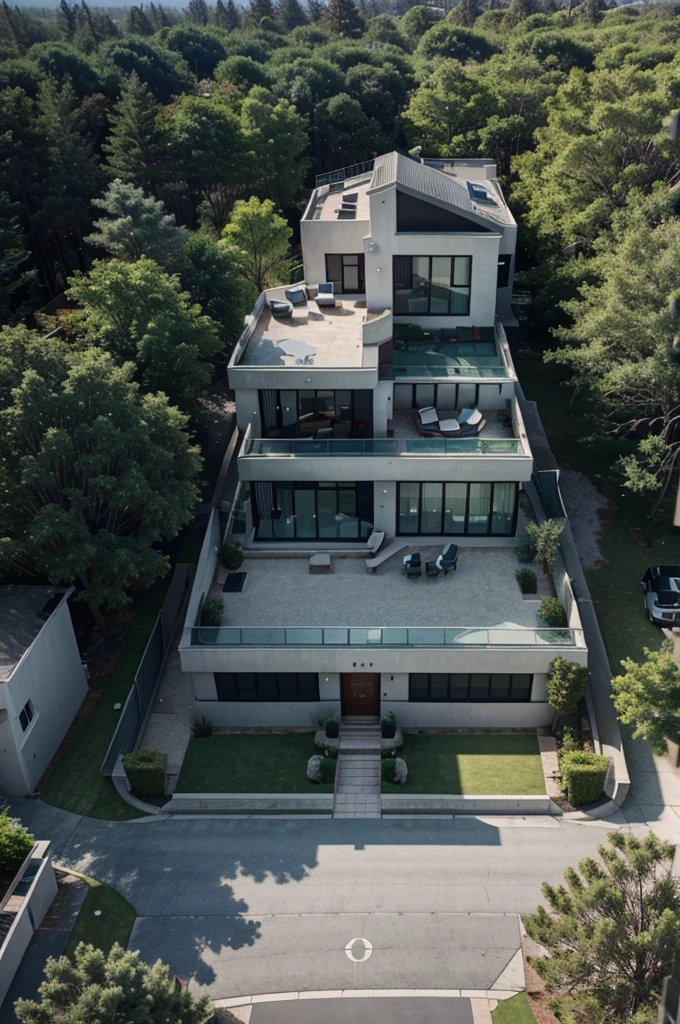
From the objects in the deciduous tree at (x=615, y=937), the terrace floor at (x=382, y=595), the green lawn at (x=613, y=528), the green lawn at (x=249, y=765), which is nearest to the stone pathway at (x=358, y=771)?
the green lawn at (x=249, y=765)

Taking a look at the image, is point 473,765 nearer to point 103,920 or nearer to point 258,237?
point 103,920

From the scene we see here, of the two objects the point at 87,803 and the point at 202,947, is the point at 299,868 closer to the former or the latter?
the point at 202,947

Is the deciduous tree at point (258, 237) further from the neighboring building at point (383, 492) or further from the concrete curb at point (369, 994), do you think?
the concrete curb at point (369, 994)

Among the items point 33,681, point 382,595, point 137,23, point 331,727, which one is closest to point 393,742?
point 331,727

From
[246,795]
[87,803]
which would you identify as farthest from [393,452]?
[87,803]

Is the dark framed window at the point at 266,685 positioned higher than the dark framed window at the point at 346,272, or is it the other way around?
the dark framed window at the point at 346,272
